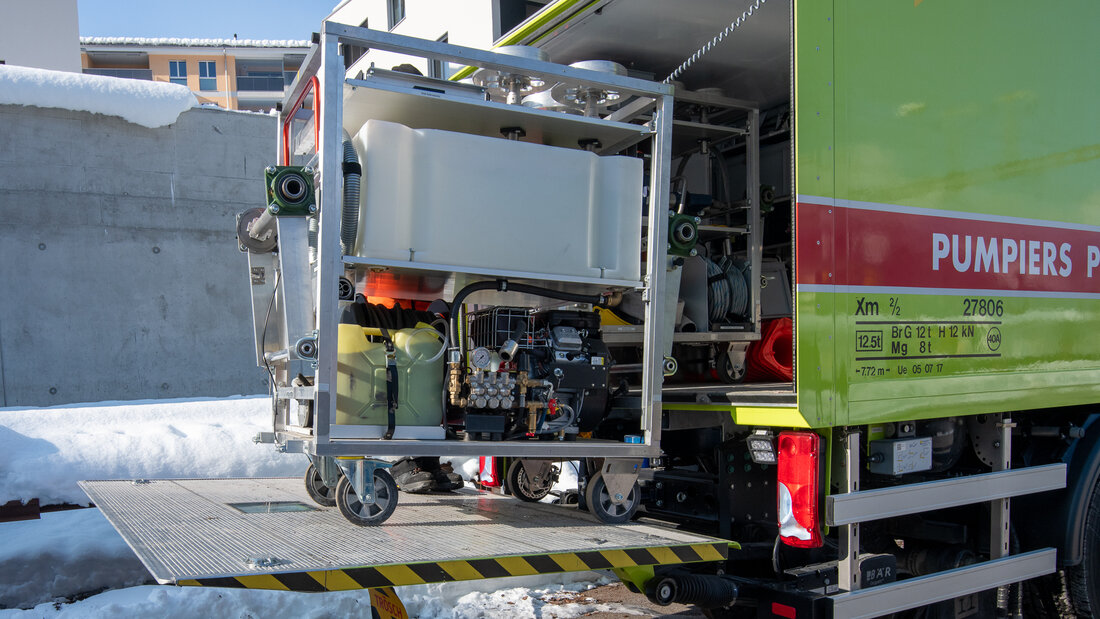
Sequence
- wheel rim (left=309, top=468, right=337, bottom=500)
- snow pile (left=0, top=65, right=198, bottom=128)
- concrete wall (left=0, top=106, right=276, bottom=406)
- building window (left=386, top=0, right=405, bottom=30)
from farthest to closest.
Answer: concrete wall (left=0, top=106, right=276, bottom=406) → snow pile (left=0, top=65, right=198, bottom=128) → building window (left=386, top=0, right=405, bottom=30) → wheel rim (left=309, top=468, right=337, bottom=500)

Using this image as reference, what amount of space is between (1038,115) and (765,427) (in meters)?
2.19

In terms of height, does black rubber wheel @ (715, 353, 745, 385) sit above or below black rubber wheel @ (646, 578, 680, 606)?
above

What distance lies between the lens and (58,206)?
13.0 meters

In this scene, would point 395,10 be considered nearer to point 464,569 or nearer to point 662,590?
point 662,590

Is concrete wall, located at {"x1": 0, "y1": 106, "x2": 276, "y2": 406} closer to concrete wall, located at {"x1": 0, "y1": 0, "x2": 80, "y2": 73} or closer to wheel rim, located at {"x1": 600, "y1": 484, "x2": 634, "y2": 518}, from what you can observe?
concrete wall, located at {"x1": 0, "y1": 0, "x2": 80, "y2": 73}

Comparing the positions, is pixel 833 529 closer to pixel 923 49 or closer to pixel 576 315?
pixel 576 315

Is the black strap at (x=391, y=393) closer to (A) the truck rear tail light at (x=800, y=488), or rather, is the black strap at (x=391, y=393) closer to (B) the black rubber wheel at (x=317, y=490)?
(B) the black rubber wheel at (x=317, y=490)

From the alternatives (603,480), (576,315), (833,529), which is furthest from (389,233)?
(833,529)

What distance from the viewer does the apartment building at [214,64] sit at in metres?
54.8

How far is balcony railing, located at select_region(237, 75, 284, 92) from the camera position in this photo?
55.9 m

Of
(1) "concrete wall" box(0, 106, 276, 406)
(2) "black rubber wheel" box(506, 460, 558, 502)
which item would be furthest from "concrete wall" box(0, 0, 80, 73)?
(2) "black rubber wheel" box(506, 460, 558, 502)

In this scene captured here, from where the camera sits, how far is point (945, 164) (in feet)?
12.8

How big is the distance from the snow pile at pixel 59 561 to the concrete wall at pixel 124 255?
869cm

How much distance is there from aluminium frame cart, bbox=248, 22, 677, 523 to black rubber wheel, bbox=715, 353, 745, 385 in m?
1.14
